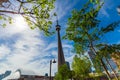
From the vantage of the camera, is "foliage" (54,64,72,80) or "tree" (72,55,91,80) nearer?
"tree" (72,55,91,80)

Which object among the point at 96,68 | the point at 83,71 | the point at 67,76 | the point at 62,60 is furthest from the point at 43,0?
the point at 62,60

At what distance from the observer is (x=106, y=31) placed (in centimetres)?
2588

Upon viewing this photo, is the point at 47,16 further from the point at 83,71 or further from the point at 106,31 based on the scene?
the point at 83,71

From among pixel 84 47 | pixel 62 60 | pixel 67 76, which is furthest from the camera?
pixel 62 60

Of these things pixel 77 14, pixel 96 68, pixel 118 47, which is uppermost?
pixel 77 14

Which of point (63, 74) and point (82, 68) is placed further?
point (63, 74)

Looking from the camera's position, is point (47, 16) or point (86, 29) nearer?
point (47, 16)

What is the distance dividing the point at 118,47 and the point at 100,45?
8.37 feet

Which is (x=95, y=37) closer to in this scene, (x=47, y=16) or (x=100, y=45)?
(x=100, y=45)

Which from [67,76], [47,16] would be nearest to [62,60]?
[67,76]

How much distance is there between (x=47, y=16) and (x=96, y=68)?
53.6ft

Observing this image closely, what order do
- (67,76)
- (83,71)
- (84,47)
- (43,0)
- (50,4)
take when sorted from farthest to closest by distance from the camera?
(67,76), (83,71), (84,47), (50,4), (43,0)

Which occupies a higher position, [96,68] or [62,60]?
[62,60]

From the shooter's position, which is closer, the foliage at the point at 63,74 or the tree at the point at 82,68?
the tree at the point at 82,68
